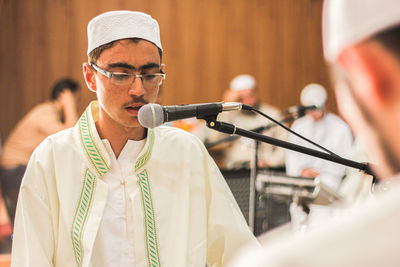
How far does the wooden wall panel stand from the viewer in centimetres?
692

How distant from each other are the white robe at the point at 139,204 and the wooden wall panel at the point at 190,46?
18.3 ft

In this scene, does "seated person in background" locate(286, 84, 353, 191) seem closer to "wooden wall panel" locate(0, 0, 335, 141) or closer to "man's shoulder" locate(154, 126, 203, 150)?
"wooden wall panel" locate(0, 0, 335, 141)

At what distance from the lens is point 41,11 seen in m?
6.95

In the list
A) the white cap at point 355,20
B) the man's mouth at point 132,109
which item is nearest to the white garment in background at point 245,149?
the man's mouth at point 132,109

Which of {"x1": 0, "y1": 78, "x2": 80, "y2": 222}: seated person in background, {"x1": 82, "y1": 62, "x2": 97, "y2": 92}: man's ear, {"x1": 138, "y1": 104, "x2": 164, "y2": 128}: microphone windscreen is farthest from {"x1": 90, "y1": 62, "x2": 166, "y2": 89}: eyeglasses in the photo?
{"x1": 0, "y1": 78, "x2": 80, "y2": 222}: seated person in background

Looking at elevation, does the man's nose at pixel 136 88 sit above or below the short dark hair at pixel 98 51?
below

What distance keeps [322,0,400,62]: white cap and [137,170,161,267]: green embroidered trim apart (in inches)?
46.4

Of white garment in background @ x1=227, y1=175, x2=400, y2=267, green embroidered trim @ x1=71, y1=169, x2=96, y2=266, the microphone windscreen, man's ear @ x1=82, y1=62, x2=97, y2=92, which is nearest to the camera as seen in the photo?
white garment in background @ x1=227, y1=175, x2=400, y2=267

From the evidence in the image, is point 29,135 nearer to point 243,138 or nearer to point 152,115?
point 243,138

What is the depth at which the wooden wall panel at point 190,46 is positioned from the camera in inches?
272

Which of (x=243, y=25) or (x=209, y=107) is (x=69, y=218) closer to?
(x=209, y=107)

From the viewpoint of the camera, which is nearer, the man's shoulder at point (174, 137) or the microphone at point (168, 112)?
the microphone at point (168, 112)

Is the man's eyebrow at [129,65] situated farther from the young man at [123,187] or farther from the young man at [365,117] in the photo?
the young man at [365,117]

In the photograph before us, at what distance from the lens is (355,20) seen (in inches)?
20.1
